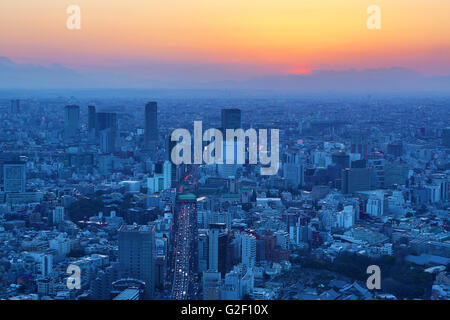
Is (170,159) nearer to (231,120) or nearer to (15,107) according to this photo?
(231,120)

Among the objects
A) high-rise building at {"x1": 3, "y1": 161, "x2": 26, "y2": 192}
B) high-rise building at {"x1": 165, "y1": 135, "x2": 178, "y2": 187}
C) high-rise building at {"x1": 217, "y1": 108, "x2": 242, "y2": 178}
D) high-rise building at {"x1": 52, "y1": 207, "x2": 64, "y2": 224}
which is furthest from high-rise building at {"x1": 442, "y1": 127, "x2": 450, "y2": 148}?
high-rise building at {"x1": 3, "y1": 161, "x2": 26, "y2": 192}

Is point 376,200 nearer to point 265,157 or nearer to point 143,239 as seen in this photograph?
point 265,157

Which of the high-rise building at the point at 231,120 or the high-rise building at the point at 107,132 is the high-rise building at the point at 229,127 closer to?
the high-rise building at the point at 231,120

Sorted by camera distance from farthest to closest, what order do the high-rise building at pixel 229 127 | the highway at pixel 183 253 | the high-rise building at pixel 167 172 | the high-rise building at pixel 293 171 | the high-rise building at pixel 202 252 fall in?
the high-rise building at pixel 293 171, the high-rise building at pixel 229 127, the high-rise building at pixel 167 172, the high-rise building at pixel 202 252, the highway at pixel 183 253

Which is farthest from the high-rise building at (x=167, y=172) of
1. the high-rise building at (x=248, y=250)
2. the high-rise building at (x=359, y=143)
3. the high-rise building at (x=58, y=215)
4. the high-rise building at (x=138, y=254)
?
the high-rise building at (x=359, y=143)

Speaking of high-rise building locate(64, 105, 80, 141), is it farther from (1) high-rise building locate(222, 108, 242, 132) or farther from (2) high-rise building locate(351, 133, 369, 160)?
(2) high-rise building locate(351, 133, 369, 160)

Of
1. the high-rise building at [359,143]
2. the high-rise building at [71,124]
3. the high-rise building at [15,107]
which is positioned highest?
the high-rise building at [15,107]
